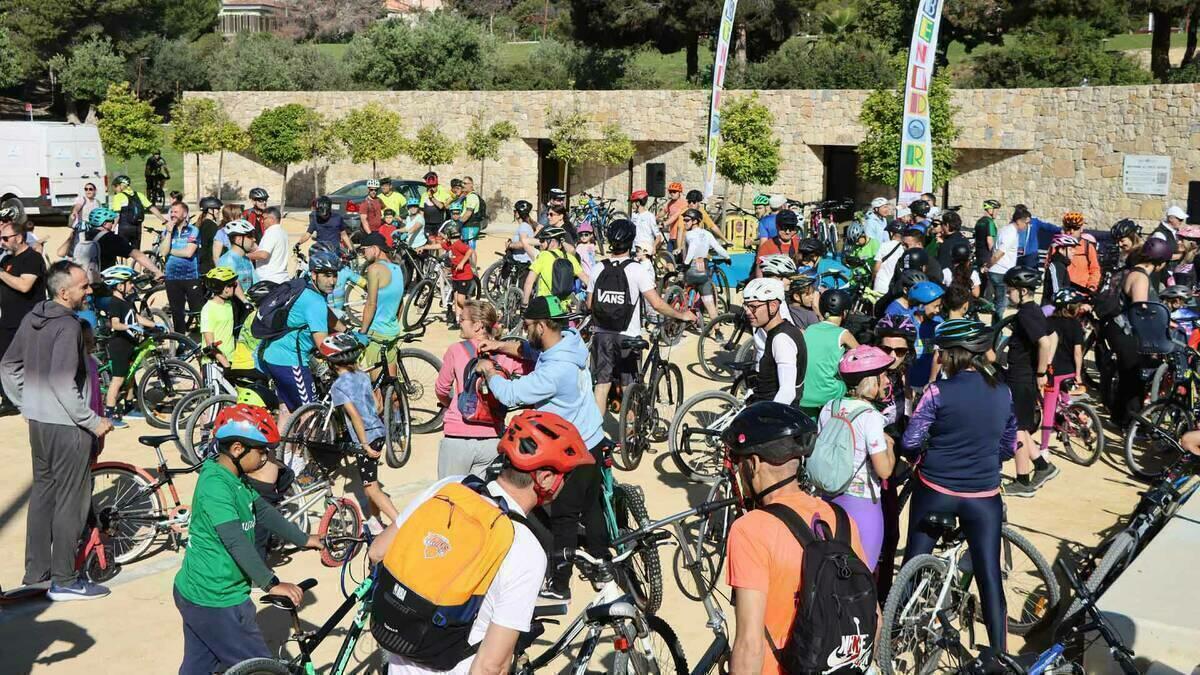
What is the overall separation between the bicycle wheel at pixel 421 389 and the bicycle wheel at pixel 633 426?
198cm

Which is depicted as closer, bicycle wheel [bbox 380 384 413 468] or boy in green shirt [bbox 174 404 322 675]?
boy in green shirt [bbox 174 404 322 675]

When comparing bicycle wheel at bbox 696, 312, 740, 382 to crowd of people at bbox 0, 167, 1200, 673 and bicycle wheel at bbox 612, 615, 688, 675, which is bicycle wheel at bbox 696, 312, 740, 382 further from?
bicycle wheel at bbox 612, 615, 688, 675

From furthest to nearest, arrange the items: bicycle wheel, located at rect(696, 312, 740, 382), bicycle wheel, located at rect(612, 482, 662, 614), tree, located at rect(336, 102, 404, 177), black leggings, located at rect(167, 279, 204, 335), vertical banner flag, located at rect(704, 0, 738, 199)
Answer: tree, located at rect(336, 102, 404, 177)
vertical banner flag, located at rect(704, 0, 738, 199)
black leggings, located at rect(167, 279, 204, 335)
bicycle wheel, located at rect(696, 312, 740, 382)
bicycle wheel, located at rect(612, 482, 662, 614)

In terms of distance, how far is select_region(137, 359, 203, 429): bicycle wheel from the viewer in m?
10.6

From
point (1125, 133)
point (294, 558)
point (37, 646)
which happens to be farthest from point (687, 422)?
point (1125, 133)

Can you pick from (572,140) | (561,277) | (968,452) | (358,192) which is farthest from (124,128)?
(968,452)

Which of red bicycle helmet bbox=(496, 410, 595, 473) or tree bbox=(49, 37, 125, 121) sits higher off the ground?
tree bbox=(49, 37, 125, 121)

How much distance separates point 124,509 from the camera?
7.29 meters

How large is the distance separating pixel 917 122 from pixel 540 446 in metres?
12.9

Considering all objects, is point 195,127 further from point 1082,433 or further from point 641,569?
point 641,569

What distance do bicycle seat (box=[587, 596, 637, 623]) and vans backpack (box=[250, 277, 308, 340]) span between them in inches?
190

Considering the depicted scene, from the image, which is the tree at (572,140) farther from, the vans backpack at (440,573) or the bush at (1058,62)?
the vans backpack at (440,573)

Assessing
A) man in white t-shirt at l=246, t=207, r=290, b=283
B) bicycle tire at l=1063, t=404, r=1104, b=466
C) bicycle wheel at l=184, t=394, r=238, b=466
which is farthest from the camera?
man in white t-shirt at l=246, t=207, r=290, b=283

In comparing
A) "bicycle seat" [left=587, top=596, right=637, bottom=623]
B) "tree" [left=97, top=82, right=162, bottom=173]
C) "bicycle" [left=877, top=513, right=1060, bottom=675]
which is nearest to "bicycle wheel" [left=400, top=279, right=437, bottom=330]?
"bicycle" [left=877, top=513, right=1060, bottom=675]
